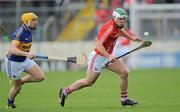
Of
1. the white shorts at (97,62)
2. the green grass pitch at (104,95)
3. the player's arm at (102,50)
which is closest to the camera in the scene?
the player's arm at (102,50)

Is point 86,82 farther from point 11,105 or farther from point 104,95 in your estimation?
point 104,95

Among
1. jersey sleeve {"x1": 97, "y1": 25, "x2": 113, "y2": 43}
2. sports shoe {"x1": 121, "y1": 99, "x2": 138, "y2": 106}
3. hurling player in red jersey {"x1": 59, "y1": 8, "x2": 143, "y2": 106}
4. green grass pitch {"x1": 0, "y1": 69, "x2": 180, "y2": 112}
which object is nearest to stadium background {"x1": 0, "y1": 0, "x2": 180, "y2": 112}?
green grass pitch {"x1": 0, "y1": 69, "x2": 180, "y2": 112}

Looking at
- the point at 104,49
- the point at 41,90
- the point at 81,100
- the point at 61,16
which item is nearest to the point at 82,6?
the point at 61,16

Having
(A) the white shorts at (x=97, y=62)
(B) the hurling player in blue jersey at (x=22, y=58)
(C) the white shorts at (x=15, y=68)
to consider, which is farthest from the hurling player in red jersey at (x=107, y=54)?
(C) the white shorts at (x=15, y=68)

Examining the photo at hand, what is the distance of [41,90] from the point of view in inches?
938

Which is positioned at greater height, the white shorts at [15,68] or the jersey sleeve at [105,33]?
the jersey sleeve at [105,33]

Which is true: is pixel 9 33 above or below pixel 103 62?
below

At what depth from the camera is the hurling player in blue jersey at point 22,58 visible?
1714cm

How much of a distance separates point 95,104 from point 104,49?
1.90 m

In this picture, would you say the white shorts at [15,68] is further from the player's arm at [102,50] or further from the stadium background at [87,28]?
the stadium background at [87,28]

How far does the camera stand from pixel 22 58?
57.2ft

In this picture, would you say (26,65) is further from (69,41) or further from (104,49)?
(69,41)

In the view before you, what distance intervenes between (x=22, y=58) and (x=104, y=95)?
462cm

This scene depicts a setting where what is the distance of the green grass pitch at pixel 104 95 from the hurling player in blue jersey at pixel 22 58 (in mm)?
652
